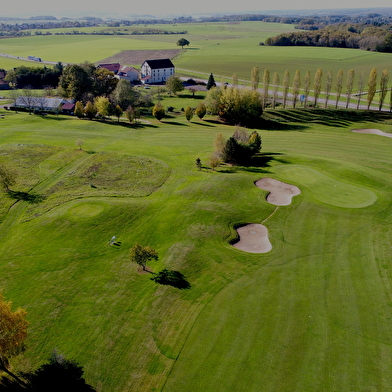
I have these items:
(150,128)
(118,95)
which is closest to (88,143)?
(150,128)

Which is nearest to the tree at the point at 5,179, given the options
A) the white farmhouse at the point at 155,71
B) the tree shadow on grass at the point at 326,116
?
Result: the tree shadow on grass at the point at 326,116

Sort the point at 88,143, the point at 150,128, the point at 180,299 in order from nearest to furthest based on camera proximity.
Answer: the point at 180,299, the point at 88,143, the point at 150,128

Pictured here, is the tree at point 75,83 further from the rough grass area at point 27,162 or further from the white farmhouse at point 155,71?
the white farmhouse at point 155,71

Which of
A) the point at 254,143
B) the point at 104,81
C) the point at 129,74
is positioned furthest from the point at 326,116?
the point at 129,74

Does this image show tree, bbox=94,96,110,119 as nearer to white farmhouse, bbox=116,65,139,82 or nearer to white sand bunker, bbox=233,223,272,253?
white farmhouse, bbox=116,65,139,82

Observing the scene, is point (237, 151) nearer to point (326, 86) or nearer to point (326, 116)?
point (326, 116)

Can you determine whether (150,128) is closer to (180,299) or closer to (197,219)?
(197,219)
